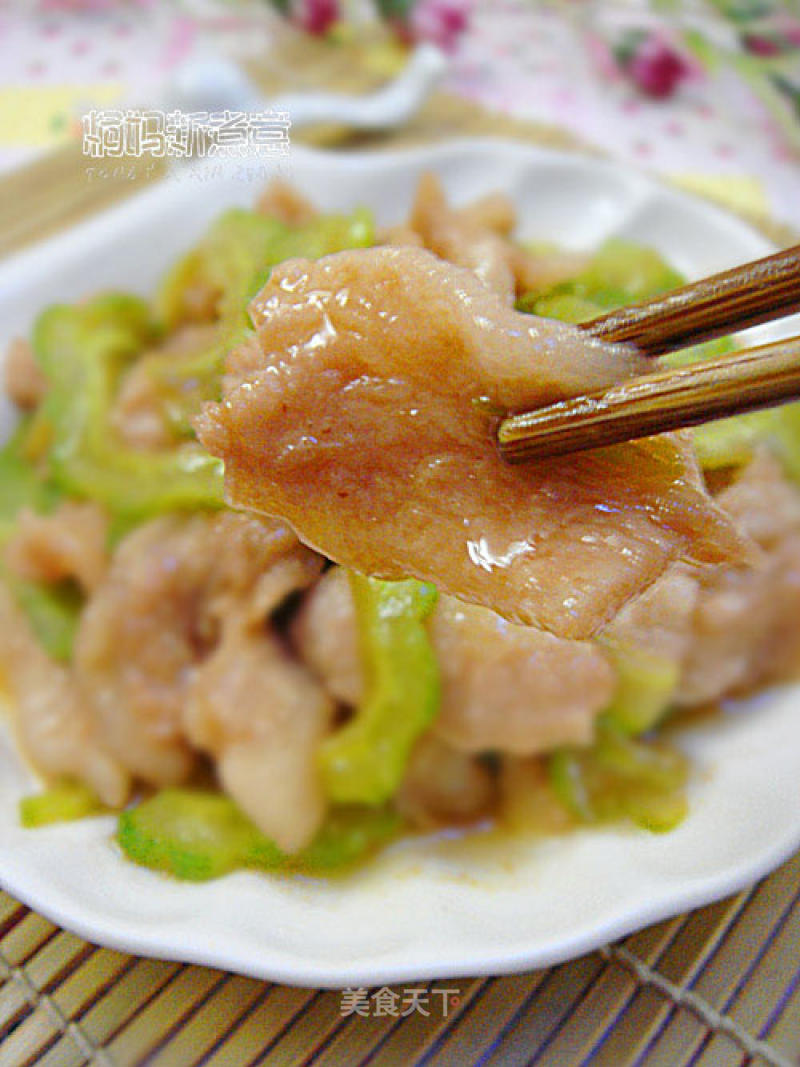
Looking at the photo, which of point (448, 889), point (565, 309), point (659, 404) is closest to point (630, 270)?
point (565, 309)

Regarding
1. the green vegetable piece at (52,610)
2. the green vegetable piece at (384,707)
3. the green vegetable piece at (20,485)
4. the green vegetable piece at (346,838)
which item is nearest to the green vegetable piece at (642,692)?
the green vegetable piece at (384,707)

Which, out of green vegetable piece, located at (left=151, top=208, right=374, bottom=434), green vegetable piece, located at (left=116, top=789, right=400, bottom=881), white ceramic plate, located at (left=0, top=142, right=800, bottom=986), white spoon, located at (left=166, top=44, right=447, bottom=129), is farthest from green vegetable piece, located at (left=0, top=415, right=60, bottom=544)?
white spoon, located at (left=166, top=44, right=447, bottom=129)

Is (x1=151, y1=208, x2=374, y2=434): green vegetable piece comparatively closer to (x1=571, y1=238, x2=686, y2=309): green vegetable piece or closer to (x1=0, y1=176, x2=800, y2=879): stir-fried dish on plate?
(x1=0, y1=176, x2=800, y2=879): stir-fried dish on plate

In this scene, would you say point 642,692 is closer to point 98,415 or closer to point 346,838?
point 346,838

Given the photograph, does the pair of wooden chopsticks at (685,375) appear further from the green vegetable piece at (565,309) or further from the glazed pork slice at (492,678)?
the glazed pork slice at (492,678)

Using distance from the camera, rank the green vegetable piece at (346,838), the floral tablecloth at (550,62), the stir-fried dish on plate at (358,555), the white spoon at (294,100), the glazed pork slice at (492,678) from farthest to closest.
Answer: the floral tablecloth at (550,62) → the white spoon at (294,100) → the green vegetable piece at (346,838) → the glazed pork slice at (492,678) → the stir-fried dish on plate at (358,555)

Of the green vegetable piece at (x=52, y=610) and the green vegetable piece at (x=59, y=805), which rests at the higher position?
the green vegetable piece at (x=52, y=610)

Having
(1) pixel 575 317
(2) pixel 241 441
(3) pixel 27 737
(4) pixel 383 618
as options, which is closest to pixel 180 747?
(3) pixel 27 737
